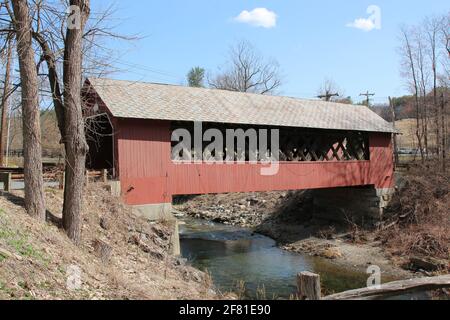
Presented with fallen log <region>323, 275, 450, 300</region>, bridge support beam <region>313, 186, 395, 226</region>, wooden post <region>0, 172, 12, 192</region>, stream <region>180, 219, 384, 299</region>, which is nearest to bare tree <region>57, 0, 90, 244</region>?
wooden post <region>0, 172, 12, 192</region>

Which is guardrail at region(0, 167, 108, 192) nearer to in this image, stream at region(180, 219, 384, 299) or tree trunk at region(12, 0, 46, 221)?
tree trunk at region(12, 0, 46, 221)

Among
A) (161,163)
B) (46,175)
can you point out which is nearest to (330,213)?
(161,163)

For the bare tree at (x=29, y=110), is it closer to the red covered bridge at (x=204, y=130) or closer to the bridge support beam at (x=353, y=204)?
the red covered bridge at (x=204, y=130)

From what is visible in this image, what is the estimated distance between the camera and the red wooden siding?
1361 cm

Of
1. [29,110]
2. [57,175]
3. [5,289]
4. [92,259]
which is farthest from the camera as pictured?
[57,175]

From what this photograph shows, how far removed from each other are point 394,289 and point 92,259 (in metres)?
5.24

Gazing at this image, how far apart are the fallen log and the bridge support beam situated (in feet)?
47.0

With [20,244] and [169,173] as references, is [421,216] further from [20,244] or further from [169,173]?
[20,244]

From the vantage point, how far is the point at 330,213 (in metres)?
22.6

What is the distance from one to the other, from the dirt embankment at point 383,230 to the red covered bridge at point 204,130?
1974 mm

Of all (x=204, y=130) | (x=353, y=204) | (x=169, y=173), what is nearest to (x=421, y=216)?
(x=353, y=204)

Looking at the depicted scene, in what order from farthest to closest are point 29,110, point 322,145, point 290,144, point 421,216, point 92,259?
point 322,145 → point 421,216 → point 290,144 → point 29,110 → point 92,259

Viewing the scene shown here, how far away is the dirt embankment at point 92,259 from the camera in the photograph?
20.2 feet

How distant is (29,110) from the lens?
335 inches
